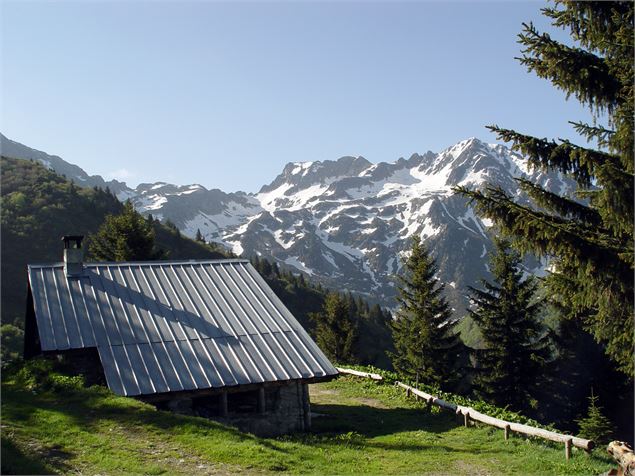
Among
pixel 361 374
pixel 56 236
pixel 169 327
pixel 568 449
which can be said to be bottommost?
pixel 568 449

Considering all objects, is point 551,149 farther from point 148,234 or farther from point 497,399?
point 148,234

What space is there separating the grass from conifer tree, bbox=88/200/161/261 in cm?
2474

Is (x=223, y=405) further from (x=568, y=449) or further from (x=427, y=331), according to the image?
(x=427, y=331)

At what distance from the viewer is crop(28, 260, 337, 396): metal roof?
16375 millimetres

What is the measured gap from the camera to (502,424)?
16562 millimetres

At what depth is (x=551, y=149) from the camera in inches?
506

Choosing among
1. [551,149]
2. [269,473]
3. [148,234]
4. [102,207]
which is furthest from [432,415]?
[102,207]

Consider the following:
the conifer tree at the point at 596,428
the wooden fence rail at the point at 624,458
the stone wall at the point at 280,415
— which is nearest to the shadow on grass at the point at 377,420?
the stone wall at the point at 280,415

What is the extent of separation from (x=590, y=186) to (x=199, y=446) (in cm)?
1080

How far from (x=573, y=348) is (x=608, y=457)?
20.8 m

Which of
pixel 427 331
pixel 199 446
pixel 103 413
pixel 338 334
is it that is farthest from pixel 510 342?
pixel 103 413

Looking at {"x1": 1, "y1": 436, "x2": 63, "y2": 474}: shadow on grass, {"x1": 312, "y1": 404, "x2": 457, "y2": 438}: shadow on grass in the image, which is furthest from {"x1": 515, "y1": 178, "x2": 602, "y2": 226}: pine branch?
{"x1": 1, "y1": 436, "x2": 63, "y2": 474}: shadow on grass

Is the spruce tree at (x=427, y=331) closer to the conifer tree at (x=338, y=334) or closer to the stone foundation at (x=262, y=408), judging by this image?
the conifer tree at (x=338, y=334)

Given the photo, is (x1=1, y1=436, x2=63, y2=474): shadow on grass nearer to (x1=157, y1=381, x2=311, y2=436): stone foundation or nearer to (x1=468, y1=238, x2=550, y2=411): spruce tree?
(x1=157, y1=381, x2=311, y2=436): stone foundation
